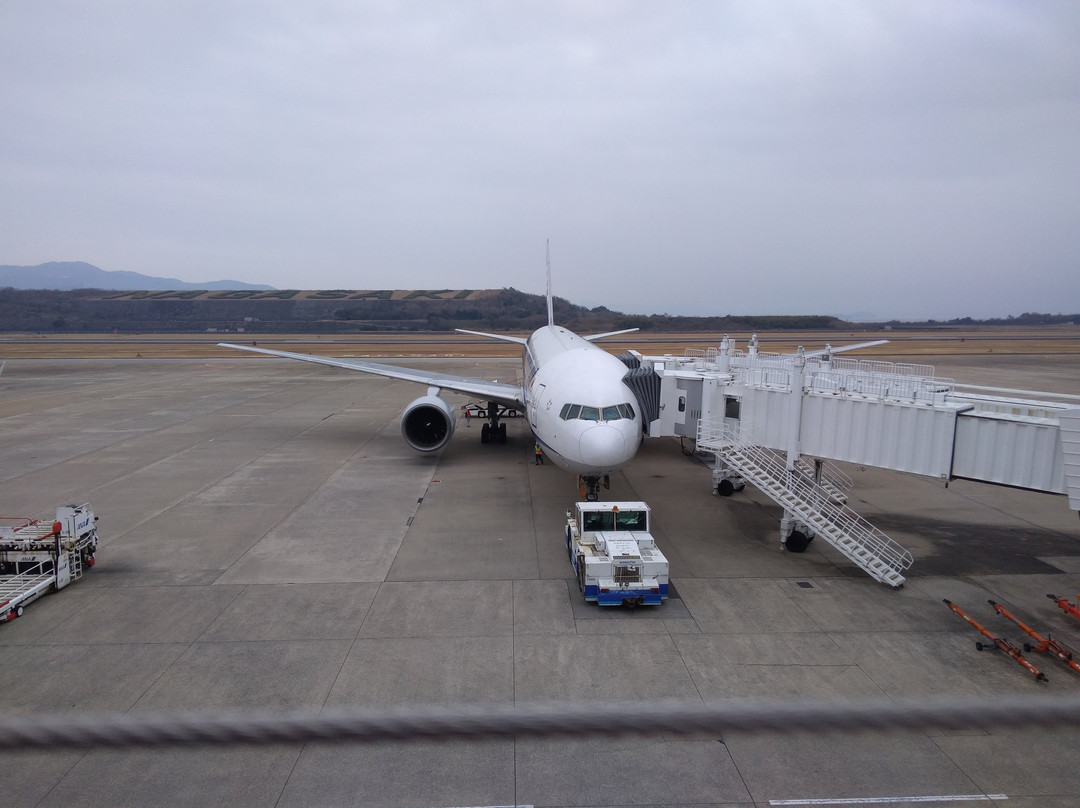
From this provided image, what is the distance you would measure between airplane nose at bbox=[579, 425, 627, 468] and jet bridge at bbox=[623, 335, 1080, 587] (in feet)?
11.0

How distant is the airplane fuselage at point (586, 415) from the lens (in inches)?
607

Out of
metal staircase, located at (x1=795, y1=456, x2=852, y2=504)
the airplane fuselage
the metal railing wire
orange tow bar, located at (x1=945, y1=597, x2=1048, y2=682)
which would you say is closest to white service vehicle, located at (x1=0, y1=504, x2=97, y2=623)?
the airplane fuselage

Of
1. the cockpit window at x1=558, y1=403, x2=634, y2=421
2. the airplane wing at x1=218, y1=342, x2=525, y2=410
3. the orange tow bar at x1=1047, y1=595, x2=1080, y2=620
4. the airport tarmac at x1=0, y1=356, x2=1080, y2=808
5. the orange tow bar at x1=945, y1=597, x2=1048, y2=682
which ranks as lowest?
the airport tarmac at x1=0, y1=356, x2=1080, y2=808

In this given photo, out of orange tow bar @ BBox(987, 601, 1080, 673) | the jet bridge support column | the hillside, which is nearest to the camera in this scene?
orange tow bar @ BBox(987, 601, 1080, 673)

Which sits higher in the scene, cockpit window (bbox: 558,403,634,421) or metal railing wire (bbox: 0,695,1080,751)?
metal railing wire (bbox: 0,695,1080,751)

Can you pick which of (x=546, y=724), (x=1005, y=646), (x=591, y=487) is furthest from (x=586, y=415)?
(x=546, y=724)

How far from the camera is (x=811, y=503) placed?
1639 centimetres

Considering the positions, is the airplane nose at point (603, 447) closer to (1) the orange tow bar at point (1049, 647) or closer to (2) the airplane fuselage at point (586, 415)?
(2) the airplane fuselage at point (586, 415)

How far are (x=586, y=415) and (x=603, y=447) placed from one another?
105 centimetres

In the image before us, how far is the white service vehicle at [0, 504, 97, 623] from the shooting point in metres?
12.9

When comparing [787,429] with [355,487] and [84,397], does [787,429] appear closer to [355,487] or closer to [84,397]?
[355,487]

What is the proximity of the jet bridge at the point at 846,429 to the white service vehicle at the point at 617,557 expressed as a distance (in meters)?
3.71

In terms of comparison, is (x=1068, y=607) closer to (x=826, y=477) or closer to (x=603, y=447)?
(x=826, y=477)

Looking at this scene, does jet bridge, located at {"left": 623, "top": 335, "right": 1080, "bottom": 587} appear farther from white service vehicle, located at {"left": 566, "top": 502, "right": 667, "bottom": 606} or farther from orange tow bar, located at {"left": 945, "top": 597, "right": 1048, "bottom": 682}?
white service vehicle, located at {"left": 566, "top": 502, "right": 667, "bottom": 606}
